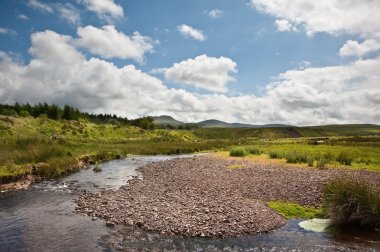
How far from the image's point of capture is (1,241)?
14680mm

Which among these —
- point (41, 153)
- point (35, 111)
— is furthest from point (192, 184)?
point (35, 111)

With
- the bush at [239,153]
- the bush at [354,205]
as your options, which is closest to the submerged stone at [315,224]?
the bush at [354,205]

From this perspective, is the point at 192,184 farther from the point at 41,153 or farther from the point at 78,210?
the point at 41,153

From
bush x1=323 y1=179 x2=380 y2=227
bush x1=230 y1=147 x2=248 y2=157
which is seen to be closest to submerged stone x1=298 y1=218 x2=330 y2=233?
bush x1=323 y1=179 x2=380 y2=227

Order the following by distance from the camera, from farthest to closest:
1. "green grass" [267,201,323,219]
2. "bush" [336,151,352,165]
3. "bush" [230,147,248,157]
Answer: "bush" [230,147,248,157] → "bush" [336,151,352,165] → "green grass" [267,201,323,219]

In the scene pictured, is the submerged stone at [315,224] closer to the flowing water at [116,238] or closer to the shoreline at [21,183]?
the flowing water at [116,238]

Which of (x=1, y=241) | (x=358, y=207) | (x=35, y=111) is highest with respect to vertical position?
(x=35, y=111)

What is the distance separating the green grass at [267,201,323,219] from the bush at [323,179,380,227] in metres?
1.90

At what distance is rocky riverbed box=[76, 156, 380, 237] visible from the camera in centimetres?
1672

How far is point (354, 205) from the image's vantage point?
17.0 m

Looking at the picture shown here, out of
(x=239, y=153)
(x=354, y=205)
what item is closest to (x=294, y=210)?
(x=354, y=205)

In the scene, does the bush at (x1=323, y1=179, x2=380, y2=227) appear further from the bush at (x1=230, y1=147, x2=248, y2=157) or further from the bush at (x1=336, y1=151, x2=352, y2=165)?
the bush at (x1=230, y1=147, x2=248, y2=157)

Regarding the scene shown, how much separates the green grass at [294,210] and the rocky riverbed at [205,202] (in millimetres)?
680

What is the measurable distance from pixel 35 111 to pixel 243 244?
4920 inches
